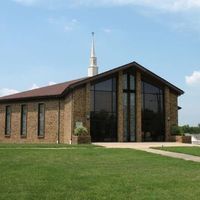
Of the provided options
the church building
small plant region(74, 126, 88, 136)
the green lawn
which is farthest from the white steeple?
the green lawn

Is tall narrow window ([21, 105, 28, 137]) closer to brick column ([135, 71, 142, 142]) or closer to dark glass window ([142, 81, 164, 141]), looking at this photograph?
brick column ([135, 71, 142, 142])

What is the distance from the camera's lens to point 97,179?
11289mm

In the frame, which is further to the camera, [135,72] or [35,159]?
[135,72]

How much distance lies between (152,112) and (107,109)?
422 cm

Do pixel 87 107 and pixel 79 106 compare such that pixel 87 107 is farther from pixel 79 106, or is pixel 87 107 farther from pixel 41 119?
pixel 41 119

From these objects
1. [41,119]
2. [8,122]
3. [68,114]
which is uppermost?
[68,114]

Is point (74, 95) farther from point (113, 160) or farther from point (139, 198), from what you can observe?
point (139, 198)

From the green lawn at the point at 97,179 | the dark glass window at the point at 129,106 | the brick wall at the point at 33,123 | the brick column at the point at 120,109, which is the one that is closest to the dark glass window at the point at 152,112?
A: the dark glass window at the point at 129,106

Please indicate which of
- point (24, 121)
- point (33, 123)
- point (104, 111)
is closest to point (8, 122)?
point (24, 121)

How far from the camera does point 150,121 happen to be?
117ft

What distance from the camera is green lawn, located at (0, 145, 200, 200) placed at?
9.14 meters

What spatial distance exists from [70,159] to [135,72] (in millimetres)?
19274

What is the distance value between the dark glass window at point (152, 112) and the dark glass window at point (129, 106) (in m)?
0.98

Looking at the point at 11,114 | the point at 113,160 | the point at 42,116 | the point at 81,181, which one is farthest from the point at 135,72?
the point at 81,181
